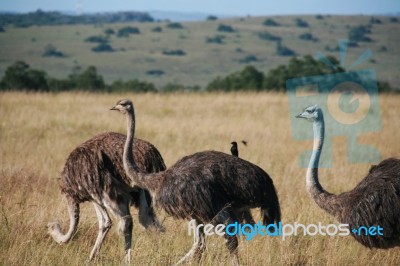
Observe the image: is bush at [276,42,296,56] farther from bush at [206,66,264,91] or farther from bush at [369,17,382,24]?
bush at [206,66,264,91]

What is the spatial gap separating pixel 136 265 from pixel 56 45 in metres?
55.6

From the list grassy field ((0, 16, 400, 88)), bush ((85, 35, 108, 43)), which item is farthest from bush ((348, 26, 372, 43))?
bush ((85, 35, 108, 43))

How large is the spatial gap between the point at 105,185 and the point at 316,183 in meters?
1.62

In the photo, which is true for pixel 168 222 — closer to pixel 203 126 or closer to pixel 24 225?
pixel 24 225

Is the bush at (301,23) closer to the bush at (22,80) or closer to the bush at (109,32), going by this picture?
the bush at (109,32)

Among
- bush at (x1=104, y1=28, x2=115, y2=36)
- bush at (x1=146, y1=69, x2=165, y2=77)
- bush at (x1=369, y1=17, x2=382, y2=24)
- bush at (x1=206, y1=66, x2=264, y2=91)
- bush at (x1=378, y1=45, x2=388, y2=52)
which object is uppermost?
bush at (x1=206, y1=66, x2=264, y2=91)

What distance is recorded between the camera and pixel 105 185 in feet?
19.0

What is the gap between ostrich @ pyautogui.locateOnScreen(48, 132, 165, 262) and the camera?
228 inches

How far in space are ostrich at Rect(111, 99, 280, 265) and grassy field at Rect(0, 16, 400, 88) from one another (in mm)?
32059

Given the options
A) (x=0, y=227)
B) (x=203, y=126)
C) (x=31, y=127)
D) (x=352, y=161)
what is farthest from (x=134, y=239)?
(x=203, y=126)

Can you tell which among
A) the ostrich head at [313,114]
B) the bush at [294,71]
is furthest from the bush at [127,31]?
the ostrich head at [313,114]

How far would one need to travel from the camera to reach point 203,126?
1407cm

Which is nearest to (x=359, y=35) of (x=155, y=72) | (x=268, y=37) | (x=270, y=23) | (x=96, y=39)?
(x=268, y=37)

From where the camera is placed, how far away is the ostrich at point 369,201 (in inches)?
202
